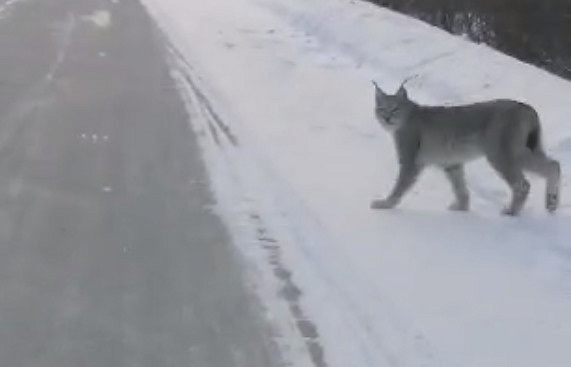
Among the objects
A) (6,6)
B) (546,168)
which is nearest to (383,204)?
(546,168)

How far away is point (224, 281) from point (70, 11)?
18.5 meters

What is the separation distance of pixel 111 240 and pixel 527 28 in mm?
12138

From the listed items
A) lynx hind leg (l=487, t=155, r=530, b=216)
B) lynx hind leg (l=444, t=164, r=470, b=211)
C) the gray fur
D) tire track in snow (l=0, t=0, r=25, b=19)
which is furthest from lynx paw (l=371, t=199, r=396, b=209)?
tire track in snow (l=0, t=0, r=25, b=19)

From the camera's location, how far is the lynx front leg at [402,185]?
345 inches

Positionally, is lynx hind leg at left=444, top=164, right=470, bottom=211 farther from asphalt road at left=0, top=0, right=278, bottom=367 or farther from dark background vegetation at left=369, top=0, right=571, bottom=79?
dark background vegetation at left=369, top=0, right=571, bottom=79

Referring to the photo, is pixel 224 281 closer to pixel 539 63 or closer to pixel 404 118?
pixel 404 118

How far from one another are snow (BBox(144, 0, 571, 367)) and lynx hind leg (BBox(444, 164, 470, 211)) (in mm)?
122

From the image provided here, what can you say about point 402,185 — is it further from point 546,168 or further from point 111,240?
point 111,240

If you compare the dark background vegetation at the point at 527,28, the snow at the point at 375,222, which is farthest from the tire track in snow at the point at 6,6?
the dark background vegetation at the point at 527,28

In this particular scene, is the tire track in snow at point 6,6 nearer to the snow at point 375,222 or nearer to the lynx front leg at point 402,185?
the snow at point 375,222

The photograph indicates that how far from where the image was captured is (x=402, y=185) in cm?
876

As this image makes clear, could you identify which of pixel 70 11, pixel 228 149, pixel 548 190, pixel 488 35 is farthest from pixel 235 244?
pixel 70 11

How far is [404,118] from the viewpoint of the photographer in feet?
29.0

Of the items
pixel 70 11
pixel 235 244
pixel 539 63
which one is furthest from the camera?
pixel 70 11
